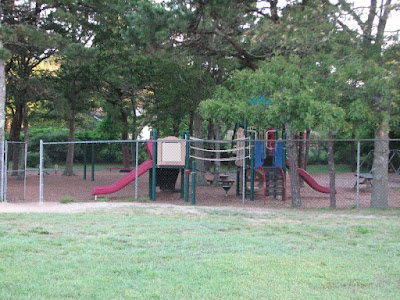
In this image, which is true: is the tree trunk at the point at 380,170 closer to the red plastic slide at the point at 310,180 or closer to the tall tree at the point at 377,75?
the tall tree at the point at 377,75

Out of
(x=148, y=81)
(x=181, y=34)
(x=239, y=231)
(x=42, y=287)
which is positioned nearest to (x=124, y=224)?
(x=239, y=231)

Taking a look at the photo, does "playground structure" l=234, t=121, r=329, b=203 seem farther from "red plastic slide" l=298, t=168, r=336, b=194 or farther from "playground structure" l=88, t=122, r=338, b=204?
"red plastic slide" l=298, t=168, r=336, b=194

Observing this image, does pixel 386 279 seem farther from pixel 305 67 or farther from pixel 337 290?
pixel 305 67

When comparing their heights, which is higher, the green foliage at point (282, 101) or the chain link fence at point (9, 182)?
the green foliage at point (282, 101)

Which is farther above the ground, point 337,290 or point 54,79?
point 54,79

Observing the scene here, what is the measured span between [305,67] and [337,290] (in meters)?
8.20

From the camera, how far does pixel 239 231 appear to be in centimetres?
862

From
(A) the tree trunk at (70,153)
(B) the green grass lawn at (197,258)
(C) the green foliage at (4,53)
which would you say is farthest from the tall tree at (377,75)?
(A) the tree trunk at (70,153)

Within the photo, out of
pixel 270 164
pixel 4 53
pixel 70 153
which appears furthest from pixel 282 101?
pixel 70 153

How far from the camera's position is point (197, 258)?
6223mm

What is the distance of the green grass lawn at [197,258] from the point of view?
4.84m

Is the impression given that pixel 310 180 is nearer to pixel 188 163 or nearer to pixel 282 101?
pixel 188 163

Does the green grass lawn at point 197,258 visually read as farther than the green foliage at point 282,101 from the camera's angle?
No

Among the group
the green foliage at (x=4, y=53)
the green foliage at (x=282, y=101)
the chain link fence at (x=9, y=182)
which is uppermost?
the green foliage at (x=4, y=53)
